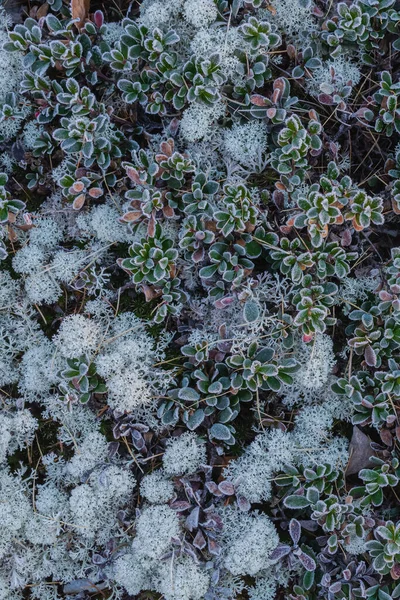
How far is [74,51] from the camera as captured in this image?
139 inches

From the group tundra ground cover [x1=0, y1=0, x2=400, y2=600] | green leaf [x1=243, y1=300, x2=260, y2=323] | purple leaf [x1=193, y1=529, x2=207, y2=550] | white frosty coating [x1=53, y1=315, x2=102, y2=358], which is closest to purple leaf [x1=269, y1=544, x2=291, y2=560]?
tundra ground cover [x1=0, y1=0, x2=400, y2=600]

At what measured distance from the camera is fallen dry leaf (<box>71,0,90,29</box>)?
11.7 ft

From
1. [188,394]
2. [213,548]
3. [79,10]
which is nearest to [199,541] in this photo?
[213,548]

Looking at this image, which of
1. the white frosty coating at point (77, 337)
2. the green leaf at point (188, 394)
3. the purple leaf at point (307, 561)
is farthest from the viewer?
the white frosty coating at point (77, 337)

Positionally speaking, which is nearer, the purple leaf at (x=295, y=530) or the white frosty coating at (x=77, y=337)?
the purple leaf at (x=295, y=530)

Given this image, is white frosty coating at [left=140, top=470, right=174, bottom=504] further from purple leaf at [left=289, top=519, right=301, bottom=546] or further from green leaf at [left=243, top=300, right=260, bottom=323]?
green leaf at [left=243, top=300, right=260, bottom=323]

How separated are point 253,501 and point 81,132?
2262mm

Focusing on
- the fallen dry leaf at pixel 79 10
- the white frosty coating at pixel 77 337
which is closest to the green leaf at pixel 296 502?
the white frosty coating at pixel 77 337

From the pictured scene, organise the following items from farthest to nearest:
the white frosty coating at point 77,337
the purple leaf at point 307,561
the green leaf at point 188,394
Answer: the white frosty coating at point 77,337, the green leaf at point 188,394, the purple leaf at point 307,561

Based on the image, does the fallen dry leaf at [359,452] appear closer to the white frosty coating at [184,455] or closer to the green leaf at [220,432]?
the green leaf at [220,432]

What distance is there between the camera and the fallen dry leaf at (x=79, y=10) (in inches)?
140

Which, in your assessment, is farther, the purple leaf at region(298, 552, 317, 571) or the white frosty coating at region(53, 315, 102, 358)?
the white frosty coating at region(53, 315, 102, 358)

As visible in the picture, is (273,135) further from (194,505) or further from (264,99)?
(194,505)

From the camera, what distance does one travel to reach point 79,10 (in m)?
3.60
